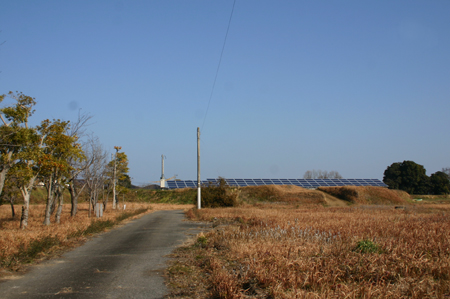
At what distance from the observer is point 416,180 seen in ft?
279

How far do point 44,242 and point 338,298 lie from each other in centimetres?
966

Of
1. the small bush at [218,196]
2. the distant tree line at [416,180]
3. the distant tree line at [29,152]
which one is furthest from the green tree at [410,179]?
the distant tree line at [29,152]

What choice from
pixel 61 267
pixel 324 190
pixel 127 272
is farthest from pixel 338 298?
pixel 324 190

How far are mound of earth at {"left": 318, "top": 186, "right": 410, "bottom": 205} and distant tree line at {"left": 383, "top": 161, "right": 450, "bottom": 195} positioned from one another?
2555 cm

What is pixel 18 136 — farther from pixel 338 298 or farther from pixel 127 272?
pixel 338 298

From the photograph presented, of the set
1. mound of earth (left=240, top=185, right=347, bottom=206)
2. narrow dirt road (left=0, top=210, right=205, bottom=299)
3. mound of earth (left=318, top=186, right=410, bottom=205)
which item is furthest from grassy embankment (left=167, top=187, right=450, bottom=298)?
mound of earth (left=318, top=186, right=410, bottom=205)

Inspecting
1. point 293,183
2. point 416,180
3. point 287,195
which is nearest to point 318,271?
point 287,195

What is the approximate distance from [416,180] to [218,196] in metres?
65.6

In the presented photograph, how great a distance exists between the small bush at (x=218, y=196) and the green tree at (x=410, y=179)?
200ft

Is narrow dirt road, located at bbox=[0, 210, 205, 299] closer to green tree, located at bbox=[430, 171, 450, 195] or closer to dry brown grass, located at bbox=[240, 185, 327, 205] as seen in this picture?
dry brown grass, located at bbox=[240, 185, 327, 205]

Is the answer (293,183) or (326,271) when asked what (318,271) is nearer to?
(326,271)

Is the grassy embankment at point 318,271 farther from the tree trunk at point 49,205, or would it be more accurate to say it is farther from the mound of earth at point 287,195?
the mound of earth at point 287,195

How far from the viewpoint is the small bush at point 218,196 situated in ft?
132

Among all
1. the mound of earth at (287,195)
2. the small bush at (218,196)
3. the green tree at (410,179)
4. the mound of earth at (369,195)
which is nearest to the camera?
the small bush at (218,196)
